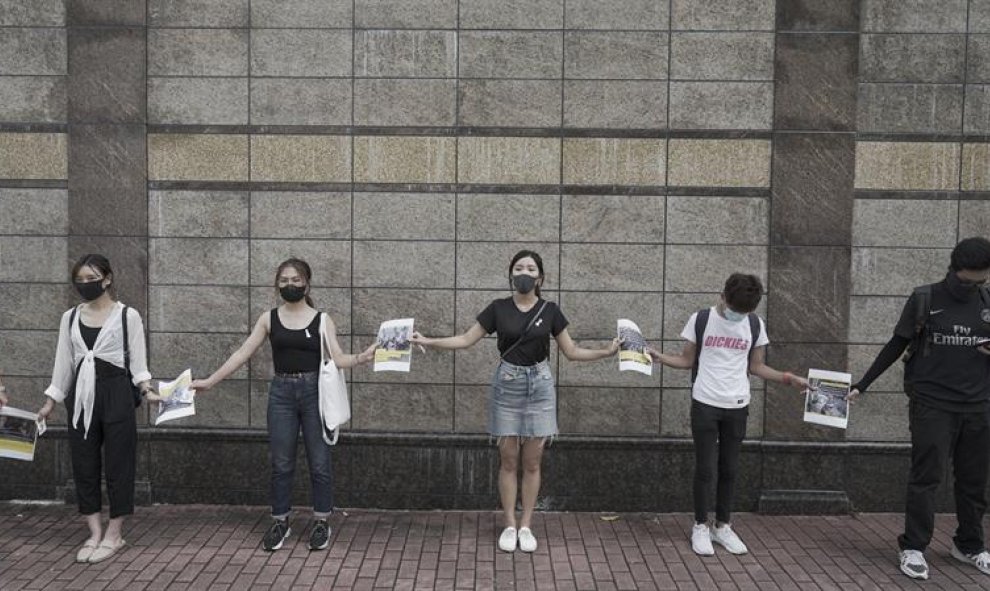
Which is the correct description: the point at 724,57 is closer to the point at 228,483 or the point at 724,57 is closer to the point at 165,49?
the point at 165,49

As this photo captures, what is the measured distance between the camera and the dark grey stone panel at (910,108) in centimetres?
676

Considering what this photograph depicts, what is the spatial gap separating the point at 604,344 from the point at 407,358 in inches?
72.4

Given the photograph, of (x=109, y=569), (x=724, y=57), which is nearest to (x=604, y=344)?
(x=724, y=57)

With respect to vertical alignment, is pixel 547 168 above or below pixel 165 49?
below

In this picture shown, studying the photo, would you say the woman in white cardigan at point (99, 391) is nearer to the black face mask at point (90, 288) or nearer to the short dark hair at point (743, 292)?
the black face mask at point (90, 288)

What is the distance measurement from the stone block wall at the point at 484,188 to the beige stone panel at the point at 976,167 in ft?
0.14

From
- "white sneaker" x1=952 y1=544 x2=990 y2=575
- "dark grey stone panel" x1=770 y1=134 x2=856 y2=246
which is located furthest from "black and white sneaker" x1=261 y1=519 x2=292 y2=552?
"white sneaker" x1=952 y1=544 x2=990 y2=575

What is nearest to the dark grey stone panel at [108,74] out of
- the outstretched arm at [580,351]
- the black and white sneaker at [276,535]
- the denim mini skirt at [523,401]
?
the black and white sneaker at [276,535]

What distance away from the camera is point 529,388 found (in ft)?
19.1

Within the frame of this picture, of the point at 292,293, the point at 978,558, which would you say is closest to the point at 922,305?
the point at 978,558

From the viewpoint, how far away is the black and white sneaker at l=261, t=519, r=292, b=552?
5898 mm

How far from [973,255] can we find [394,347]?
3744mm

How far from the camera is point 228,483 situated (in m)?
6.96

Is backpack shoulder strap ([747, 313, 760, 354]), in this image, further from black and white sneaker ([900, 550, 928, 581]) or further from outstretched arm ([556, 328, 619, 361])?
black and white sneaker ([900, 550, 928, 581])
